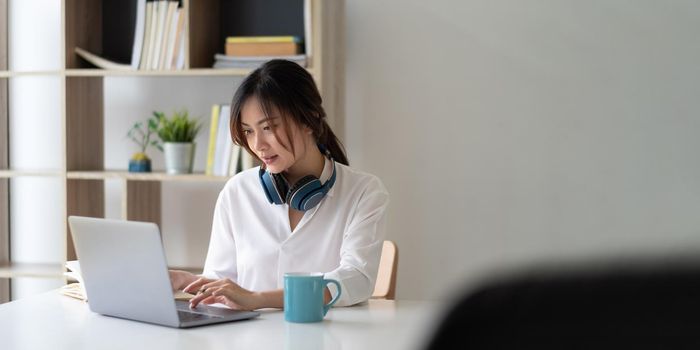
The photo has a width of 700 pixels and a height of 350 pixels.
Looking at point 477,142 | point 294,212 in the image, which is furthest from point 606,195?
point 294,212

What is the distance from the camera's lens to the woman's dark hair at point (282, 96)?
6.59ft

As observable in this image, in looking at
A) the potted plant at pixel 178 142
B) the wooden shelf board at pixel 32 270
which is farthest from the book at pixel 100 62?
the wooden shelf board at pixel 32 270

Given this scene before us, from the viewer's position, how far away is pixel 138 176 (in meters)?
3.17

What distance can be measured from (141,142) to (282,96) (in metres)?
1.61

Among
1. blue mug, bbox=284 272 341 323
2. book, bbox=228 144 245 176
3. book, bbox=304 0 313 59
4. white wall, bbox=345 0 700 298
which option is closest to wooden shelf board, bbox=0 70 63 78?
book, bbox=228 144 245 176

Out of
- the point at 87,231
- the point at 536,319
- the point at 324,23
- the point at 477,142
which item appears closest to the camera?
the point at 536,319

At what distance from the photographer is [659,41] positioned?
10.1 ft

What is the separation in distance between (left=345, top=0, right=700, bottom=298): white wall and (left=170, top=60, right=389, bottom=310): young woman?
117cm

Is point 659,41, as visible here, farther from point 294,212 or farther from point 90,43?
point 90,43

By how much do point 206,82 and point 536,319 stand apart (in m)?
3.28

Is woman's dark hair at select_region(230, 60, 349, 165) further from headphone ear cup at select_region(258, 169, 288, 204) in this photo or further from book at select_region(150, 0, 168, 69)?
book at select_region(150, 0, 168, 69)

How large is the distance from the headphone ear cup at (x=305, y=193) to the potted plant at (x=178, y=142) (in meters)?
1.23

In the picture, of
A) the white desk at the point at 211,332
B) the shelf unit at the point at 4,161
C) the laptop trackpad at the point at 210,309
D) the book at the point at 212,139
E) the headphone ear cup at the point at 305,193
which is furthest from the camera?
the shelf unit at the point at 4,161

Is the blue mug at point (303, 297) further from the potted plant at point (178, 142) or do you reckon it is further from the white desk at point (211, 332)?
the potted plant at point (178, 142)
